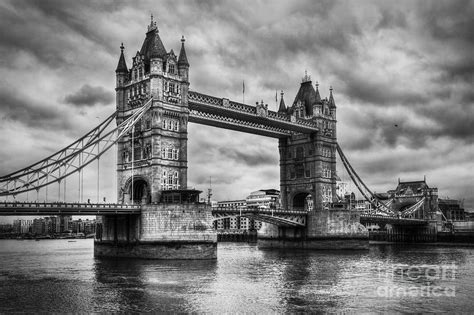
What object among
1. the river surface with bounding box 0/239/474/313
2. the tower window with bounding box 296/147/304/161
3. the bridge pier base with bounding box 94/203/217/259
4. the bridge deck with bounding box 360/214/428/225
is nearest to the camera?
the river surface with bounding box 0/239/474/313

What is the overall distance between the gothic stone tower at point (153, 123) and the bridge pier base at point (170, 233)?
513cm

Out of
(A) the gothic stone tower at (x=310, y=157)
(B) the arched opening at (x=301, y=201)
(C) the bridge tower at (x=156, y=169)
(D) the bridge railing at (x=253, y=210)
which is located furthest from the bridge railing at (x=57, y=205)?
(B) the arched opening at (x=301, y=201)

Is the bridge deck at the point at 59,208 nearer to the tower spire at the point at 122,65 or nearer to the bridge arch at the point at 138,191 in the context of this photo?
the bridge arch at the point at 138,191

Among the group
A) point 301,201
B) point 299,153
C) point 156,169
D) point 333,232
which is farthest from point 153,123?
point 301,201

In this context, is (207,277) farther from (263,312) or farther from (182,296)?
(263,312)

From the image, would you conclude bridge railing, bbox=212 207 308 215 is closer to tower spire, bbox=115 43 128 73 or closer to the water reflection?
the water reflection

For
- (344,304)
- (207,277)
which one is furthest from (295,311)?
(207,277)

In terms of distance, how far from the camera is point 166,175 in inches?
2879

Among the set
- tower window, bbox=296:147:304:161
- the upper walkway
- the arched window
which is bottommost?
the arched window

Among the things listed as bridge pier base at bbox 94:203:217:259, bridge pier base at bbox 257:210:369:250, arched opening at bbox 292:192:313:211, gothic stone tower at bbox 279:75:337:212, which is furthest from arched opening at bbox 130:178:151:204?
arched opening at bbox 292:192:313:211

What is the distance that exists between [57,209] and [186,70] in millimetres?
27752

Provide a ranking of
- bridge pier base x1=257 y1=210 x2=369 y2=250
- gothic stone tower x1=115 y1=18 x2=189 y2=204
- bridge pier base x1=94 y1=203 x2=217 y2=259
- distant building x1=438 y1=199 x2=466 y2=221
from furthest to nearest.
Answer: distant building x1=438 y1=199 x2=466 y2=221
bridge pier base x1=257 y1=210 x2=369 y2=250
gothic stone tower x1=115 y1=18 x2=189 y2=204
bridge pier base x1=94 y1=203 x2=217 y2=259

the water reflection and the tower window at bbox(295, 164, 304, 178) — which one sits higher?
the tower window at bbox(295, 164, 304, 178)

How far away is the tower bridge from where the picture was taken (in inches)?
2598
